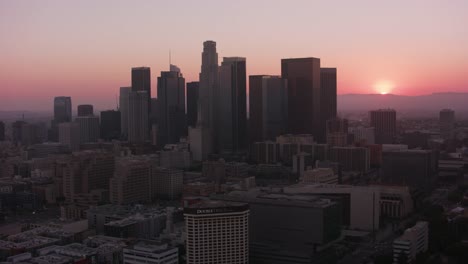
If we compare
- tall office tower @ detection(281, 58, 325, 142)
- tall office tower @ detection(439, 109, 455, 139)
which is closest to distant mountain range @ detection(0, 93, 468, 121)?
tall office tower @ detection(439, 109, 455, 139)

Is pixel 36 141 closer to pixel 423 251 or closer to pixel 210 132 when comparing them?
pixel 210 132

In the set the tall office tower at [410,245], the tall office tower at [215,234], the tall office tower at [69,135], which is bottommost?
the tall office tower at [410,245]

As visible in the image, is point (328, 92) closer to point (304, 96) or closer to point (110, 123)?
point (304, 96)

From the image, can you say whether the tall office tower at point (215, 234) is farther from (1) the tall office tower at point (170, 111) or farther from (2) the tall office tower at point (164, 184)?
(1) the tall office tower at point (170, 111)

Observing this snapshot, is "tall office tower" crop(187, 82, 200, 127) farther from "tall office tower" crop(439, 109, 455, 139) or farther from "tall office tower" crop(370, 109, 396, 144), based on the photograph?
"tall office tower" crop(439, 109, 455, 139)

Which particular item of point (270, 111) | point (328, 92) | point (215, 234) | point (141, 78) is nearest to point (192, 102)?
point (141, 78)

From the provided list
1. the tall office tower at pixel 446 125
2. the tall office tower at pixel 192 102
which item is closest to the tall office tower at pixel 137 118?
the tall office tower at pixel 192 102
